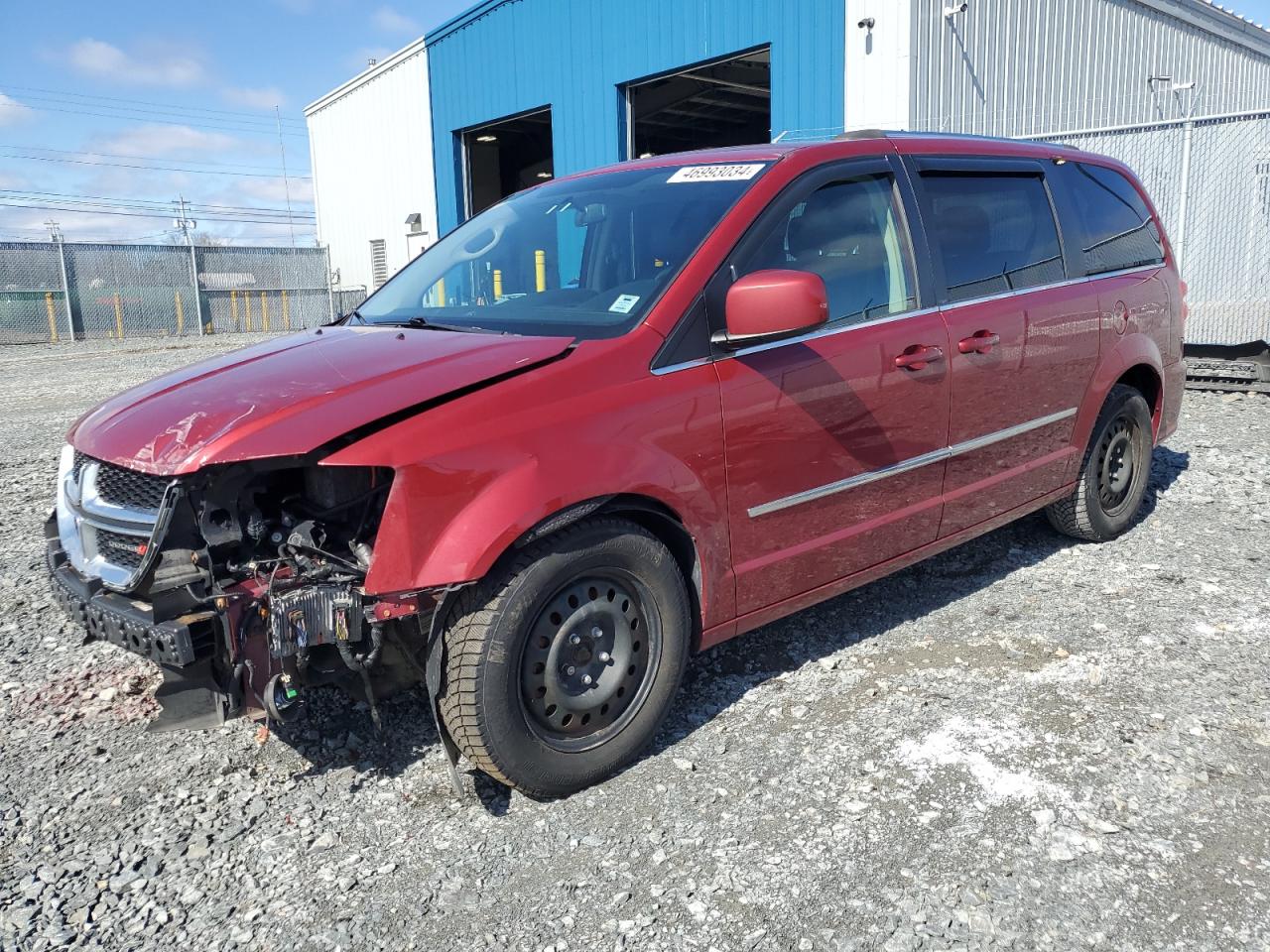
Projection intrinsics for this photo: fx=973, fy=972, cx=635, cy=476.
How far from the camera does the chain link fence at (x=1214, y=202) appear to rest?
1061 centimetres

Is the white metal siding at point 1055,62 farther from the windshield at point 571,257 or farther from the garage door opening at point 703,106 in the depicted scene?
the windshield at point 571,257

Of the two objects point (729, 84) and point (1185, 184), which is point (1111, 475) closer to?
point (1185, 184)

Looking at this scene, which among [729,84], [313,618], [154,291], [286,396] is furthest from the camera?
[154,291]

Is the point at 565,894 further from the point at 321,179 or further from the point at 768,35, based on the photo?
the point at 321,179

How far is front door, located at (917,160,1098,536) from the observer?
3.79 m

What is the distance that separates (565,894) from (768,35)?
41.9 ft

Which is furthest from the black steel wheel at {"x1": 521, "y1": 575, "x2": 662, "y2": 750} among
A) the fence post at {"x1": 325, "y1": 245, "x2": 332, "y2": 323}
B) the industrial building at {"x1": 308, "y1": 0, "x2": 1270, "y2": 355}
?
the fence post at {"x1": 325, "y1": 245, "x2": 332, "y2": 323}

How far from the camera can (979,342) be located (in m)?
3.79

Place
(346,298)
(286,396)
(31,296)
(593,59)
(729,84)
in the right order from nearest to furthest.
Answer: (286,396) → (593,59) → (729,84) → (31,296) → (346,298)

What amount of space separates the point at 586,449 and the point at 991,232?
2.30 metres

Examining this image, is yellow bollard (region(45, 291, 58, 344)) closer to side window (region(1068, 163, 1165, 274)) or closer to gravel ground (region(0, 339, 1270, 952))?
gravel ground (region(0, 339, 1270, 952))

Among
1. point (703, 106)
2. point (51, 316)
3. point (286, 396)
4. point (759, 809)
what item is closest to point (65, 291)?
point (51, 316)

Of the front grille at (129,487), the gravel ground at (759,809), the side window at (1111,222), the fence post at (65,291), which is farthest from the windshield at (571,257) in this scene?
the fence post at (65,291)

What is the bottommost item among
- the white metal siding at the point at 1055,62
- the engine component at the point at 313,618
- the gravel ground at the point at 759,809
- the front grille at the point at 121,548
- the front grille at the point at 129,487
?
the gravel ground at the point at 759,809
